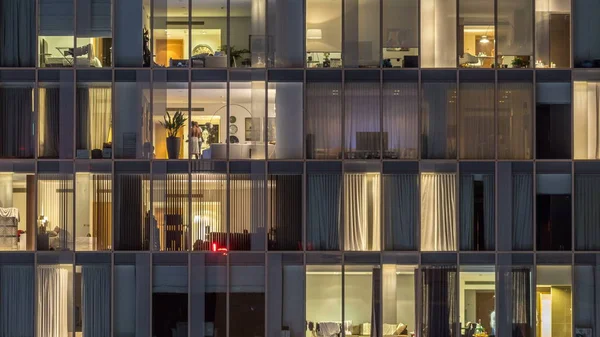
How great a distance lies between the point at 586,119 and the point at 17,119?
19.2 m

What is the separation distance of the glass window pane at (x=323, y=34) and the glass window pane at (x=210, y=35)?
264cm

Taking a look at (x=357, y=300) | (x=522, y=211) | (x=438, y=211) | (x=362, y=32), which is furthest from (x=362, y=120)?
(x=522, y=211)

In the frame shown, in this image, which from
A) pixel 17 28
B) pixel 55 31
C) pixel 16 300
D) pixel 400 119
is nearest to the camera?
pixel 16 300

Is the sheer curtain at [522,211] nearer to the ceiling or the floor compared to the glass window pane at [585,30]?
nearer to the floor

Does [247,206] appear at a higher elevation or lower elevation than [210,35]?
lower

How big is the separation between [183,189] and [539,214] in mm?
11961

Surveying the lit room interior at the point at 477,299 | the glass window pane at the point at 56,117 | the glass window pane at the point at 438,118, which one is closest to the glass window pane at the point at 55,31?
the glass window pane at the point at 56,117

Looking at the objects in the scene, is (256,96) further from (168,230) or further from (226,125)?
(168,230)

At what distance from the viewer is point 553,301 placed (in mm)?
32625

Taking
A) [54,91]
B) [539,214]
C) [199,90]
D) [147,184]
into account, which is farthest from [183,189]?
[539,214]

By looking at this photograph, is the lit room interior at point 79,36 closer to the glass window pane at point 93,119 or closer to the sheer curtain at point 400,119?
the glass window pane at point 93,119

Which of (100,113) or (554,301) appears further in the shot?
(100,113)

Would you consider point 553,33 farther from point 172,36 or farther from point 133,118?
point 133,118

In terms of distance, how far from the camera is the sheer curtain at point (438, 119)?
107 feet
